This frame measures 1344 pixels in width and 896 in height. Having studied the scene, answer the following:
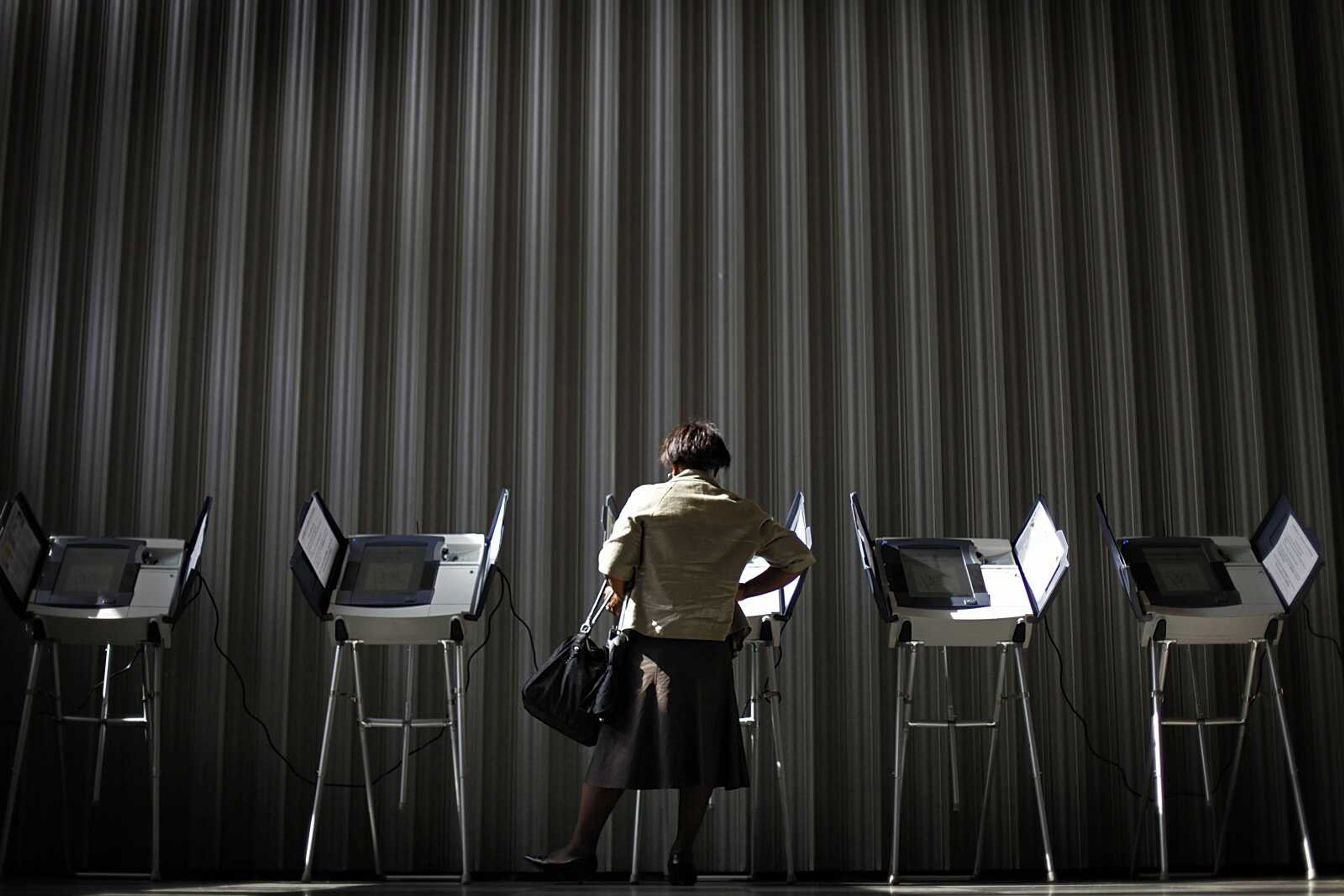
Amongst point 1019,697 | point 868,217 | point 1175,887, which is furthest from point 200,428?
point 1175,887

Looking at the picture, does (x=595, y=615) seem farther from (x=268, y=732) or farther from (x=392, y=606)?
(x=268, y=732)

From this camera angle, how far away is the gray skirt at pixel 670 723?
3615 mm

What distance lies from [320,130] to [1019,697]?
148 inches

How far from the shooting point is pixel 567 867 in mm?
3670

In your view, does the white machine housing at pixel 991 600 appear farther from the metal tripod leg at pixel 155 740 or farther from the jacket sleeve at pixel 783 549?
the metal tripod leg at pixel 155 740

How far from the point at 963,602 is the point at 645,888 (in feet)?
5.02

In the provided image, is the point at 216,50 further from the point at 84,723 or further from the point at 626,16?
the point at 84,723

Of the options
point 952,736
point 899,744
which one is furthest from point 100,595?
point 952,736

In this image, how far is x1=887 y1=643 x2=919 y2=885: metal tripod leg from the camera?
461 centimetres

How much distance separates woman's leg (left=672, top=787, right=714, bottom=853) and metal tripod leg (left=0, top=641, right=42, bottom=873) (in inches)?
94.0

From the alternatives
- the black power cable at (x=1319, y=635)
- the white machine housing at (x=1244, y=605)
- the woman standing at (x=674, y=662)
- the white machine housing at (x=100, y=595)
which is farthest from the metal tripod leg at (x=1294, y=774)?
the white machine housing at (x=100, y=595)

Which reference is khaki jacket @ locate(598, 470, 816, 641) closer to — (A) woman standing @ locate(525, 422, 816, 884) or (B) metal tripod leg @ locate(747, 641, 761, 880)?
(A) woman standing @ locate(525, 422, 816, 884)

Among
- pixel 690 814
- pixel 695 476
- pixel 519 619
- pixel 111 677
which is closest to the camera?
pixel 690 814

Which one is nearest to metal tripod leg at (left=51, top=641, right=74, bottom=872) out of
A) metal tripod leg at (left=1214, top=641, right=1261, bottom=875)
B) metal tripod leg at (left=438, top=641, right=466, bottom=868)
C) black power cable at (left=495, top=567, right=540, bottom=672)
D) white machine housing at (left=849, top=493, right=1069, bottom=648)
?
metal tripod leg at (left=438, top=641, right=466, bottom=868)
